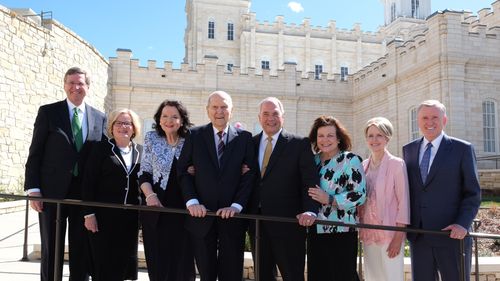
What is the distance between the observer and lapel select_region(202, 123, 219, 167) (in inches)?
156

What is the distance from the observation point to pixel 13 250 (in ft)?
22.4

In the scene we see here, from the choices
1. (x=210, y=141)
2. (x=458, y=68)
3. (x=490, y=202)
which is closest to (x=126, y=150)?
(x=210, y=141)

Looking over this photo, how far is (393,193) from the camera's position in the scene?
4.10m

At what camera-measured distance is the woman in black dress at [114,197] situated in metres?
4.14

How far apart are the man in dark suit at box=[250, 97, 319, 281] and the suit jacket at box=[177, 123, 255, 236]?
18 centimetres

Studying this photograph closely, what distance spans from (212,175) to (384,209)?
Answer: 164 cm

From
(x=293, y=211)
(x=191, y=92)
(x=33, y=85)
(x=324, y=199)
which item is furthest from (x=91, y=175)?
(x=191, y=92)

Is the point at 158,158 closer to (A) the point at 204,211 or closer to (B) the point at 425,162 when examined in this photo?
(A) the point at 204,211

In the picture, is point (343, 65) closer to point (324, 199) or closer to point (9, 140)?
point (9, 140)

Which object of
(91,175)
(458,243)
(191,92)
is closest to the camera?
(458,243)

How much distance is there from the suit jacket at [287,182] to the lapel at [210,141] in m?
0.47

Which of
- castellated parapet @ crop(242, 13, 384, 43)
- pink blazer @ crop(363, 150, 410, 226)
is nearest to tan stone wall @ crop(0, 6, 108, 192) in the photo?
pink blazer @ crop(363, 150, 410, 226)

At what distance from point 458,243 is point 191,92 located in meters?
21.8

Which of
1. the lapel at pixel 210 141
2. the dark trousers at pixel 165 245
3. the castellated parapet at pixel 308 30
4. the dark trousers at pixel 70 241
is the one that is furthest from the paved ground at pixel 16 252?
the castellated parapet at pixel 308 30
